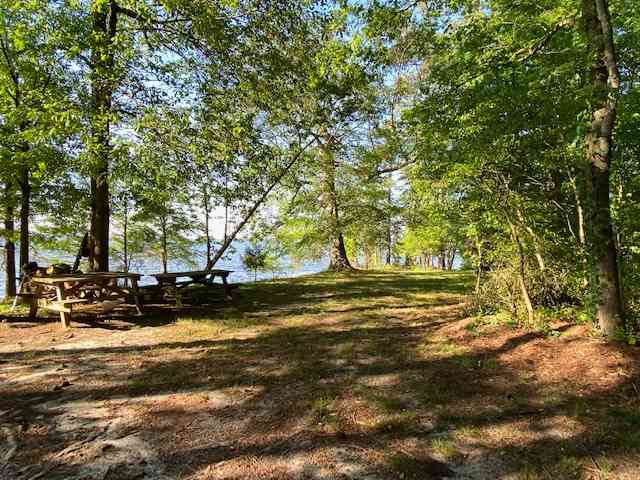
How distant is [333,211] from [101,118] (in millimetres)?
10301

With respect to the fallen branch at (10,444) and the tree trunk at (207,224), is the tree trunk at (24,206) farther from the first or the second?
the fallen branch at (10,444)

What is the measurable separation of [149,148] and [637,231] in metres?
8.22

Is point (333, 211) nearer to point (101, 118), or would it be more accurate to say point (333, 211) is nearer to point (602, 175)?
point (101, 118)

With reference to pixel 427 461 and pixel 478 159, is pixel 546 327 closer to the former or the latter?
pixel 478 159

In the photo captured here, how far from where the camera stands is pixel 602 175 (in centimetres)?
412

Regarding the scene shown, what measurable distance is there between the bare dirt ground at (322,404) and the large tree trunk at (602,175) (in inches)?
17.8

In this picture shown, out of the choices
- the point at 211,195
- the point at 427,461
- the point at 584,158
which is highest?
the point at 211,195

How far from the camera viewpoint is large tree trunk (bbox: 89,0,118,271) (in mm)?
7008

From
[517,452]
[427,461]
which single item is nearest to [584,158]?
[517,452]

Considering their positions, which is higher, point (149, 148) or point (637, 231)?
point (149, 148)

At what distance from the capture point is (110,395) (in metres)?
3.59

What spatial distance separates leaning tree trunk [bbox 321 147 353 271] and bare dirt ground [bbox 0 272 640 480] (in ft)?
33.4

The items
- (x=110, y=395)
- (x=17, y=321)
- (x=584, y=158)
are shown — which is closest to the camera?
(x=110, y=395)

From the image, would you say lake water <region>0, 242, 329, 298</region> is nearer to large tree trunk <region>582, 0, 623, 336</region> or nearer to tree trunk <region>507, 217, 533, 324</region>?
tree trunk <region>507, 217, 533, 324</region>
